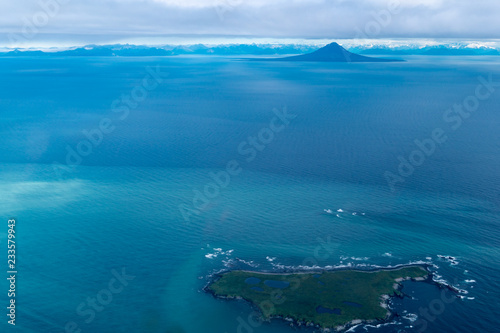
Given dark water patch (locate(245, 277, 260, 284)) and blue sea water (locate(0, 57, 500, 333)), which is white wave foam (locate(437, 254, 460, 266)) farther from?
dark water patch (locate(245, 277, 260, 284))

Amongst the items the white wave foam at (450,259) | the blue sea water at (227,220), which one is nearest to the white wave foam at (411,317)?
the blue sea water at (227,220)

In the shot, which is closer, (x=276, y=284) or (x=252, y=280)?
(x=276, y=284)

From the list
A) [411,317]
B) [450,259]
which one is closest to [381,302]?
[411,317]

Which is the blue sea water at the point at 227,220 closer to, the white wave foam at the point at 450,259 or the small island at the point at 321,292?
the white wave foam at the point at 450,259

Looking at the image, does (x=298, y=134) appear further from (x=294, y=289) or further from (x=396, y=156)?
(x=294, y=289)

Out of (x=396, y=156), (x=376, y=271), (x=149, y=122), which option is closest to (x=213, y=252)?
(x=376, y=271)

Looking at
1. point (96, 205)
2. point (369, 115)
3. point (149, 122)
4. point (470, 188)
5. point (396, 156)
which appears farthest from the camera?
point (369, 115)

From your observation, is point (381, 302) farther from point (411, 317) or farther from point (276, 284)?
point (276, 284)

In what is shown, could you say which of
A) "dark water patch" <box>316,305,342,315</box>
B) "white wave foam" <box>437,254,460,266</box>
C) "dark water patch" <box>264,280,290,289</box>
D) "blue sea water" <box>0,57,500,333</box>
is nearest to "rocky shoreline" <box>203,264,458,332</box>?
"blue sea water" <box>0,57,500,333</box>
